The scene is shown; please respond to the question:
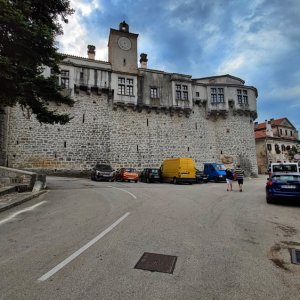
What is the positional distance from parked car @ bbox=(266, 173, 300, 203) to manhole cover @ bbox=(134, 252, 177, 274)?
26.0ft

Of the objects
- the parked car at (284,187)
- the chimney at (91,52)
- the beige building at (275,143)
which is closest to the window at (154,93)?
the chimney at (91,52)

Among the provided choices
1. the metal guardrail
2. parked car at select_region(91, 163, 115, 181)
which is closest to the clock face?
parked car at select_region(91, 163, 115, 181)

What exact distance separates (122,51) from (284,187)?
87.8ft

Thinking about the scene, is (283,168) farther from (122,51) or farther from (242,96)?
(122,51)

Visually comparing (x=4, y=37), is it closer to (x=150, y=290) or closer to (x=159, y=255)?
(x=159, y=255)

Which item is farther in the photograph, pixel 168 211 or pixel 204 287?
pixel 168 211

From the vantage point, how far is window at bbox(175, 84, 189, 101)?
33594mm

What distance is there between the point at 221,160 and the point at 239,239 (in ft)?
98.7

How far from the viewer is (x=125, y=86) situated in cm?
3102

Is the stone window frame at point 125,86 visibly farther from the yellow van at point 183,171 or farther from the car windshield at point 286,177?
the car windshield at point 286,177

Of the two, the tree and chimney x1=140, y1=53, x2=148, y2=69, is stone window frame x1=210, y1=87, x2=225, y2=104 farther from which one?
the tree

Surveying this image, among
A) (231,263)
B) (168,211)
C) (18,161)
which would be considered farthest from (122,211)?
(18,161)

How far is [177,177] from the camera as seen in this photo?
22.8 metres

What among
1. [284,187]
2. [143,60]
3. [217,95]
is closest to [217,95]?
[217,95]
